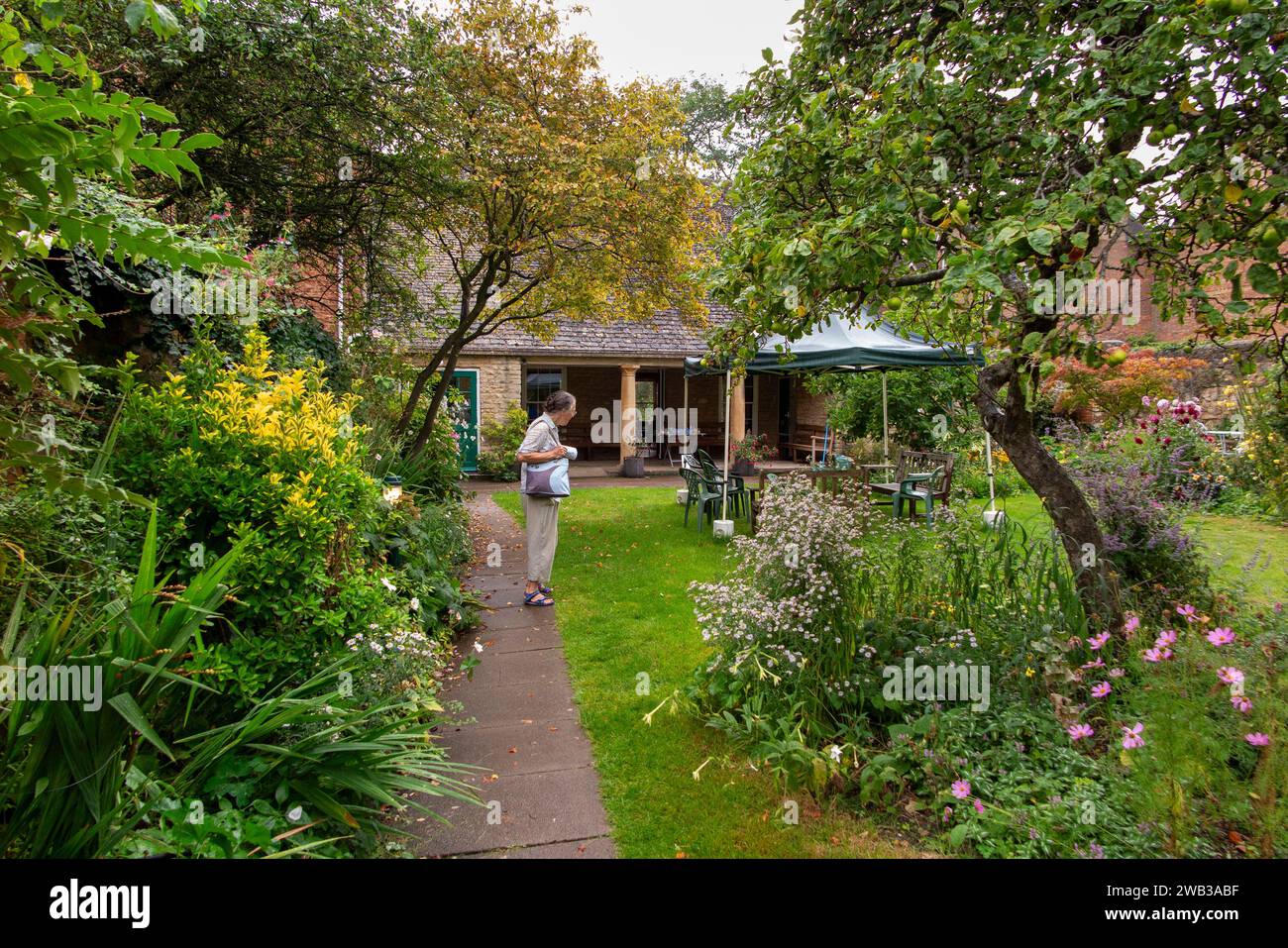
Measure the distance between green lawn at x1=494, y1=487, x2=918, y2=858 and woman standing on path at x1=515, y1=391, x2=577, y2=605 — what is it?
29cm

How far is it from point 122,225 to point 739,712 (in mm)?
3480

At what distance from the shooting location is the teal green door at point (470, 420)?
15.9 metres

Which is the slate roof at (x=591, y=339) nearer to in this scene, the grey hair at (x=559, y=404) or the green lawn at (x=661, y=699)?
the green lawn at (x=661, y=699)

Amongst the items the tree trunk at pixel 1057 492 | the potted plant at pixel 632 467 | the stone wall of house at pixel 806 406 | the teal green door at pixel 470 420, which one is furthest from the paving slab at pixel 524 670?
the stone wall of house at pixel 806 406

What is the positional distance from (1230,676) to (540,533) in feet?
16.0

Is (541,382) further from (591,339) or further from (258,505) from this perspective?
(258,505)

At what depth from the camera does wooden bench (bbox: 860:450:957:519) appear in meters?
8.88

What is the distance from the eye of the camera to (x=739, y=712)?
3.96m

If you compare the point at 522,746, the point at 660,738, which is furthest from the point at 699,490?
the point at 522,746

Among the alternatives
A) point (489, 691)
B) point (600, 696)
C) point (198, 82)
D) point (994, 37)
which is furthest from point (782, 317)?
point (198, 82)

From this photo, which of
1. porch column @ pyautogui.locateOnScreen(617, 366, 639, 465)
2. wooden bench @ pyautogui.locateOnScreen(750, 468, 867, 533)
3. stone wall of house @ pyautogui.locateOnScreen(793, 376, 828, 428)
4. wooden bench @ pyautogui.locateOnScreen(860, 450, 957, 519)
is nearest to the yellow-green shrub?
wooden bench @ pyautogui.locateOnScreen(750, 468, 867, 533)

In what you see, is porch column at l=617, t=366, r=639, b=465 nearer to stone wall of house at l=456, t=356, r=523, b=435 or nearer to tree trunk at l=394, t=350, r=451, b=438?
stone wall of house at l=456, t=356, r=523, b=435

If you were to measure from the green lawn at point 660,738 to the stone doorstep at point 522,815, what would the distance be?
112mm
